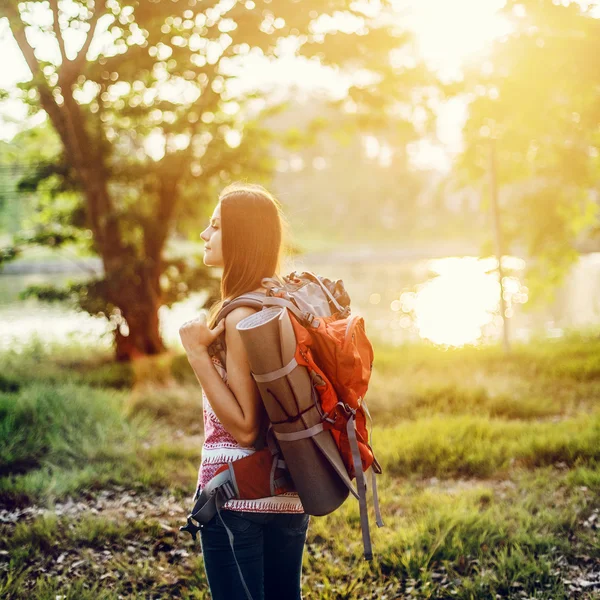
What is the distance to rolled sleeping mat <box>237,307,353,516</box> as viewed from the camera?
5.92 ft

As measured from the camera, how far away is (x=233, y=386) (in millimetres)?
1937

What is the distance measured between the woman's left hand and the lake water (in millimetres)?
7319

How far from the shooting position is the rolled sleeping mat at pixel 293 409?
71.0 inches

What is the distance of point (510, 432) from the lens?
5.55 meters

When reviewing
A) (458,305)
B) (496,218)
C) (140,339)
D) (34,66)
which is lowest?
(458,305)

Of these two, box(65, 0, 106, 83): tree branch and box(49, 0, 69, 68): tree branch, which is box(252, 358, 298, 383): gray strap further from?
box(49, 0, 69, 68): tree branch

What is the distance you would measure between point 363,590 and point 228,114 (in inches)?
280

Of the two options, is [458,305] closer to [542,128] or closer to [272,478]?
[542,128]

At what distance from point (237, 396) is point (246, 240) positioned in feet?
1.51

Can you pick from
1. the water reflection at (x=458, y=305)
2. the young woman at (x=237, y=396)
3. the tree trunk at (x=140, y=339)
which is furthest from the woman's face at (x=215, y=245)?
the water reflection at (x=458, y=305)

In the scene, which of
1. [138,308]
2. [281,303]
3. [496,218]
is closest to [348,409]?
[281,303]

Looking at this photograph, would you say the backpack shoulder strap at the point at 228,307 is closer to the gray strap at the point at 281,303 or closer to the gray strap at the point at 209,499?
the gray strap at the point at 281,303

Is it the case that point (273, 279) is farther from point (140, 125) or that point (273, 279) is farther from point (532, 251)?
point (532, 251)

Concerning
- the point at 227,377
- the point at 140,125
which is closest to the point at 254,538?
the point at 227,377
